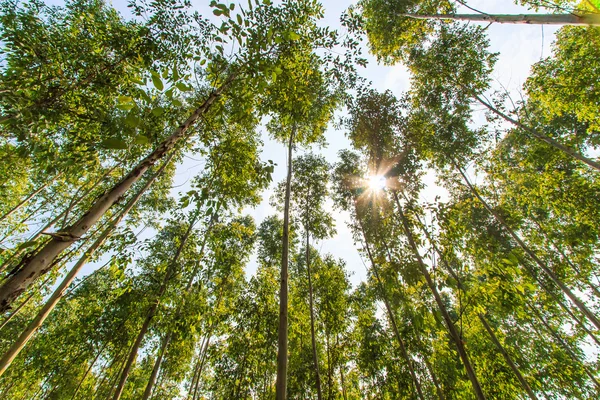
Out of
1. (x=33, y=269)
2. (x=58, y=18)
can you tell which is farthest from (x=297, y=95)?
(x=58, y=18)

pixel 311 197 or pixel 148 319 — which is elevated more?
pixel 311 197

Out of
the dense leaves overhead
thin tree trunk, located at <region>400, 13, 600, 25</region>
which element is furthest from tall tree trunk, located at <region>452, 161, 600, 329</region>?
thin tree trunk, located at <region>400, 13, 600, 25</region>

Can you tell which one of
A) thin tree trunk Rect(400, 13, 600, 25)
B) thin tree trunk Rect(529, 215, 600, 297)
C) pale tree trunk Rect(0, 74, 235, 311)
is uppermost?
thin tree trunk Rect(529, 215, 600, 297)

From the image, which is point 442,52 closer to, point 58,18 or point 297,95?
point 297,95

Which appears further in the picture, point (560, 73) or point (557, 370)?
point (557, 370)

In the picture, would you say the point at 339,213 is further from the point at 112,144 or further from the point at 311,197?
the point at 112,144

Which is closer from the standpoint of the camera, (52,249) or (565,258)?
(52,249)

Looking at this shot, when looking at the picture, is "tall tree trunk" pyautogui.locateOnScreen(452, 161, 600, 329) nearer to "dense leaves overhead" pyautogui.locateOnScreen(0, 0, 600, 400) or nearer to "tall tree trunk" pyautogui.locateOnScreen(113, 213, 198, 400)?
"dense leaves overhead" pyautogui.locateOnScreen(0, 0, 600, 400)

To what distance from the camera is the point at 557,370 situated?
8297mm

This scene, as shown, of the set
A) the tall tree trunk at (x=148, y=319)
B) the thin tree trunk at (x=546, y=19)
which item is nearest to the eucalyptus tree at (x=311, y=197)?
the tall tree trunk at (x=148, y=319)

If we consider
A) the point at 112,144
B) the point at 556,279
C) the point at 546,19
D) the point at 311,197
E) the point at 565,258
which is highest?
the point at 311,197

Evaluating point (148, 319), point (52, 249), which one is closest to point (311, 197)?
point (148, 319)

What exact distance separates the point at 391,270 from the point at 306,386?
7.18m

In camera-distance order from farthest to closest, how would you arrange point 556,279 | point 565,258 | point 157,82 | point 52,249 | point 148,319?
point 565,258, point 556,279, point 148,319, point 52,249, point 157,82
